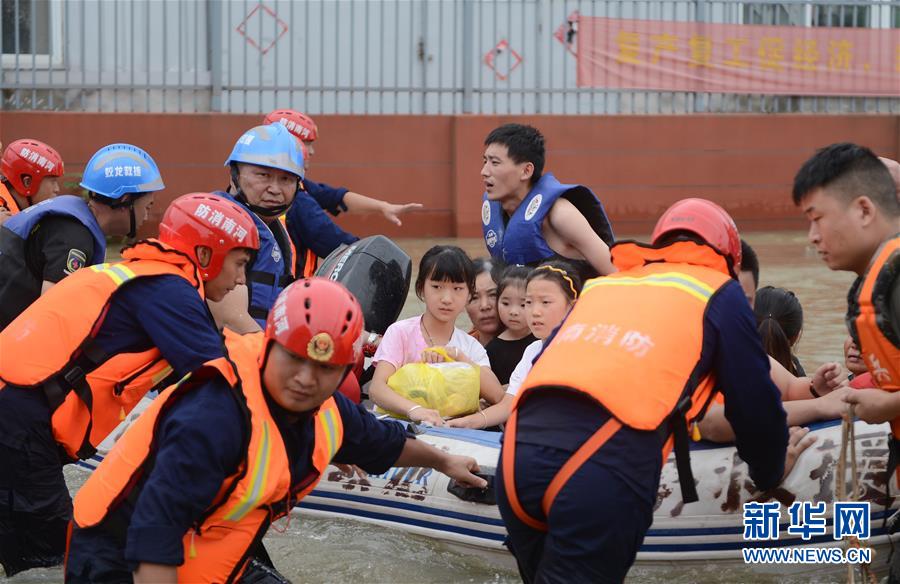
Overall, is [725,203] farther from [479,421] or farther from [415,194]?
[479,421]

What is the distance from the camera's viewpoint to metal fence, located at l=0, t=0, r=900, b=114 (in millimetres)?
12977

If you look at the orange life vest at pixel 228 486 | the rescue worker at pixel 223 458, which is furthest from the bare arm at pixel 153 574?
the orange life vest at pixel 228 486

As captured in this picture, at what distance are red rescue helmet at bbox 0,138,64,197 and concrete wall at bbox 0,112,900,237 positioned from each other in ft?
18.9

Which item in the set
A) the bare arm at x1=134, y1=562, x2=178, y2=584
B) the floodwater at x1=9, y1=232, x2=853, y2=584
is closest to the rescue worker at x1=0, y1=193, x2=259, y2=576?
the floodwater at x1=9, y1=232, x2=853, y2=584

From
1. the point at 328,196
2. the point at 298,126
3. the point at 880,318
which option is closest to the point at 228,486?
the point at 880,318

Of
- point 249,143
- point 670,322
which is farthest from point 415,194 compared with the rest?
point 670,322

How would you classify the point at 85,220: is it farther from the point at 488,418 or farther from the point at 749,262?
the point at 749,262

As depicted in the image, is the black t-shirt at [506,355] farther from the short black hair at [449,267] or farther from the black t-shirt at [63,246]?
the black t-shirt at [63,246]

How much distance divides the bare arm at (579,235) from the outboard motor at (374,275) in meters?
0.86

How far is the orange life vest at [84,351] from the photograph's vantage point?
4238 millimetres

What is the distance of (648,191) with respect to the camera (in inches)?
591

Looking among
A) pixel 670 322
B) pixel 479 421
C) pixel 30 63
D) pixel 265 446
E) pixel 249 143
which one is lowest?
pixel 479 421

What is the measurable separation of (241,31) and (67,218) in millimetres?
8443

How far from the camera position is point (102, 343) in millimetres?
4293
